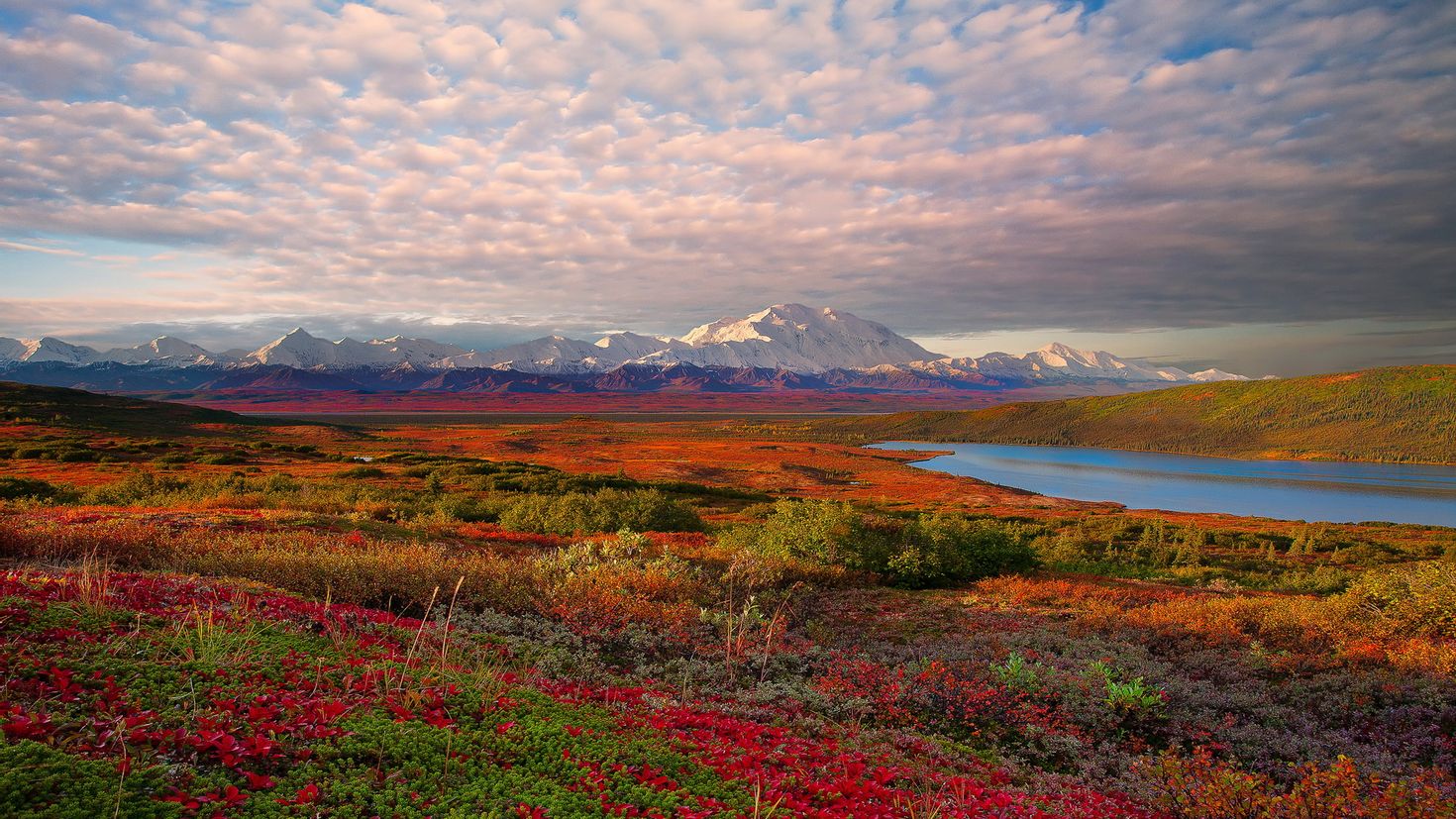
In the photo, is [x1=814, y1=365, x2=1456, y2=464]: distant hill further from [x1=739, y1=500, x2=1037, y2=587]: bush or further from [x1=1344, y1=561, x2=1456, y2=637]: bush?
[x1=1344, y1=561, x2=1456, y2=637]: bush

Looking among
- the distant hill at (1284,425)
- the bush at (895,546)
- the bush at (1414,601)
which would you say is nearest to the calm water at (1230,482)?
the distant hill at (1284,425)

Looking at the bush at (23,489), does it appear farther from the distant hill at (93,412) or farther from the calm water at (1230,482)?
the calm water at (1230,482)

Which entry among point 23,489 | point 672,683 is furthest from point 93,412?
point 672,683

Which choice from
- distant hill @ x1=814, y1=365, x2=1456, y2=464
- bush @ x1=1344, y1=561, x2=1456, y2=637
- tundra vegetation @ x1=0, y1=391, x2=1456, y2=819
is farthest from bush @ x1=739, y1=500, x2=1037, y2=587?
distant hill @ x1=814, y1=365, x2=1456, y2=464

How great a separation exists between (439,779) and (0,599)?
446cm

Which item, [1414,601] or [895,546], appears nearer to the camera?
[1414,601]

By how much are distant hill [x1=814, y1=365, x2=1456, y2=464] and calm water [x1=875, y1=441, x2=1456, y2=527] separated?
17.2 m

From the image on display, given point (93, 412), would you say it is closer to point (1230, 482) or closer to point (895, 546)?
point (895, 546)

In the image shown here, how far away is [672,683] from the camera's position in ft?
25.8

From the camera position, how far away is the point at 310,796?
3.64 meters

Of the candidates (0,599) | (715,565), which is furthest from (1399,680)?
(0,599)

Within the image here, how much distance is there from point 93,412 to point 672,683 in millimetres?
121646

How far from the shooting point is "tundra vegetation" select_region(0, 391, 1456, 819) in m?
4.11

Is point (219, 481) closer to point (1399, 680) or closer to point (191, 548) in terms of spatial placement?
point (191, 548)
